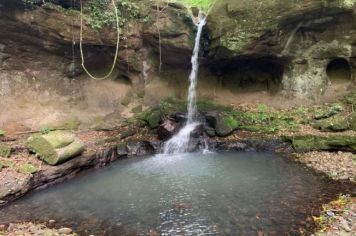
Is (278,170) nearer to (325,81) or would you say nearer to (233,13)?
(325,81)

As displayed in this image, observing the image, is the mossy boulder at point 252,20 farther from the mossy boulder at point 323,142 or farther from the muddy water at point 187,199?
the muddy water at point 187,199

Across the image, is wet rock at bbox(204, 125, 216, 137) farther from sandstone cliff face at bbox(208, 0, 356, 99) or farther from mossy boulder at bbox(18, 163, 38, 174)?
mossy boulder at bbox(18, 163, 38, 174)

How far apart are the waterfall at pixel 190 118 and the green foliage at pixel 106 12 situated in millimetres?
2815

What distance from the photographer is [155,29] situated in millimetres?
14109

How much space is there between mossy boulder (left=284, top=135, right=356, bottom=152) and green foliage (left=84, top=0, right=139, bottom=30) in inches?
313

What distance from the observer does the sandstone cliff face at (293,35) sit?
493 inches

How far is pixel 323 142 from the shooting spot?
37.1ft

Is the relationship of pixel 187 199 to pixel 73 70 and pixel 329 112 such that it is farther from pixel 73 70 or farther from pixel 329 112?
pixel 73 70

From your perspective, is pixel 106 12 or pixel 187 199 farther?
pixel 106 12

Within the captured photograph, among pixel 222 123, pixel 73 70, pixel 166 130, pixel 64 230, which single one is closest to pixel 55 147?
pixel 64 230

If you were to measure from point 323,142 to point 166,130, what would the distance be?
558 centimetres

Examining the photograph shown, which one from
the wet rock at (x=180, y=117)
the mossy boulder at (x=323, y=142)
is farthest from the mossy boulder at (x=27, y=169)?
the mossy boulder at (x=323, y=142)

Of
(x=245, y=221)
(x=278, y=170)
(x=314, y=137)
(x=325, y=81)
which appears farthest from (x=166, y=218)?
(x=325, y=81)

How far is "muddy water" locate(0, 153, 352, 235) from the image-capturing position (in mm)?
7016
